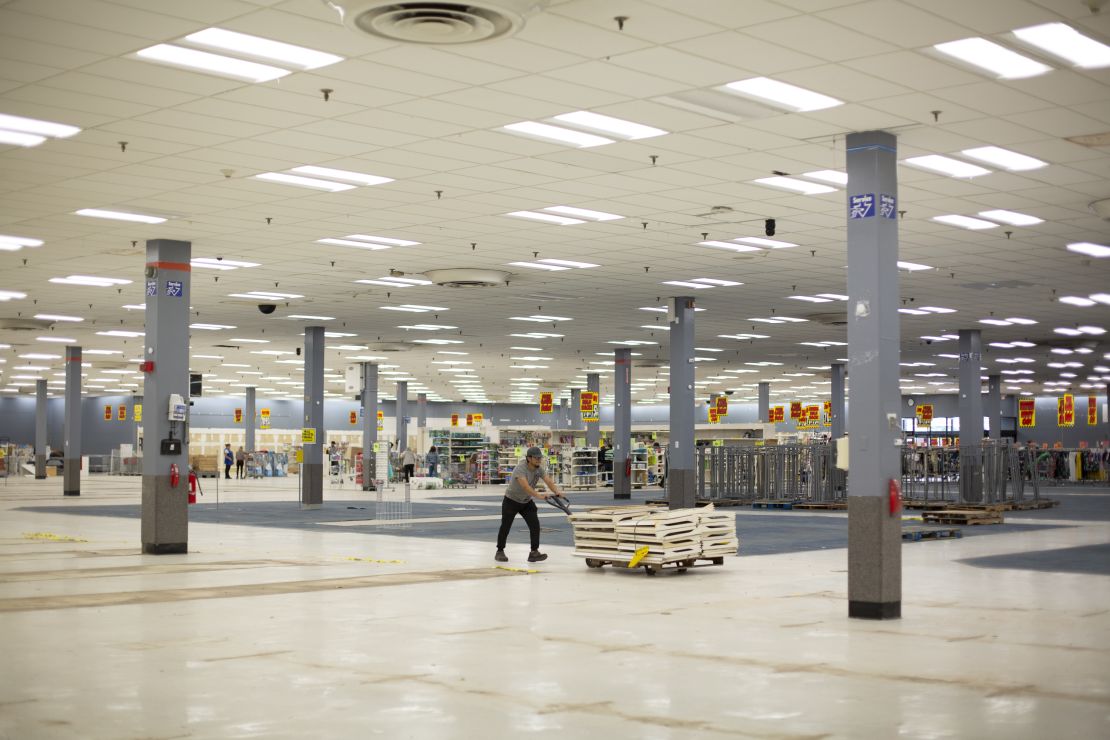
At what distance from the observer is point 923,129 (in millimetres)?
13133

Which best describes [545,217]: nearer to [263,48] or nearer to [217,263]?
[217,263]

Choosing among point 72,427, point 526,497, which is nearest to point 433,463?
point 72,427

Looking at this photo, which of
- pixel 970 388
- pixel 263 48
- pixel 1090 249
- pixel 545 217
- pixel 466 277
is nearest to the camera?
pixel 263 48

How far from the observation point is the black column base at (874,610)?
11391 mm

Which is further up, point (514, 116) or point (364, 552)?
point (514, 116)

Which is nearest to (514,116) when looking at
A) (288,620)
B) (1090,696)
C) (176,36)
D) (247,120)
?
(247,120)

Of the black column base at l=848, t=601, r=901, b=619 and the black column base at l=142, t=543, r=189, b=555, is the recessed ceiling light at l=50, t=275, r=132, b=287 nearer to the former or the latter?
the black column base at l=142, t=543, r=189, b=555

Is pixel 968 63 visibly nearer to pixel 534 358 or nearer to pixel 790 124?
pixel 790 124

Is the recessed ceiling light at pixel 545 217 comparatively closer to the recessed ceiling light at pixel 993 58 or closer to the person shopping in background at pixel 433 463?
the recessed ceiling light at pixel 993 58

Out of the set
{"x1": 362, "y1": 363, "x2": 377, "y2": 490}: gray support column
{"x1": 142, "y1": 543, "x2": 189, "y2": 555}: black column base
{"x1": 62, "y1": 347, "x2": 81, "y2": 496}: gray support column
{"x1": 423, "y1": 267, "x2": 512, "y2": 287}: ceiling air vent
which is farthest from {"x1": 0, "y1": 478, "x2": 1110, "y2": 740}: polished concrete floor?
{"x1": 362, "y1": 363, "x2": 377, "y2": 490}: gray support column

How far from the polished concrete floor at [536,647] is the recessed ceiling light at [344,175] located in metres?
5.01

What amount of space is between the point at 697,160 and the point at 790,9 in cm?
536

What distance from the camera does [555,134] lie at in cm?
1351

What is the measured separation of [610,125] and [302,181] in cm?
465
